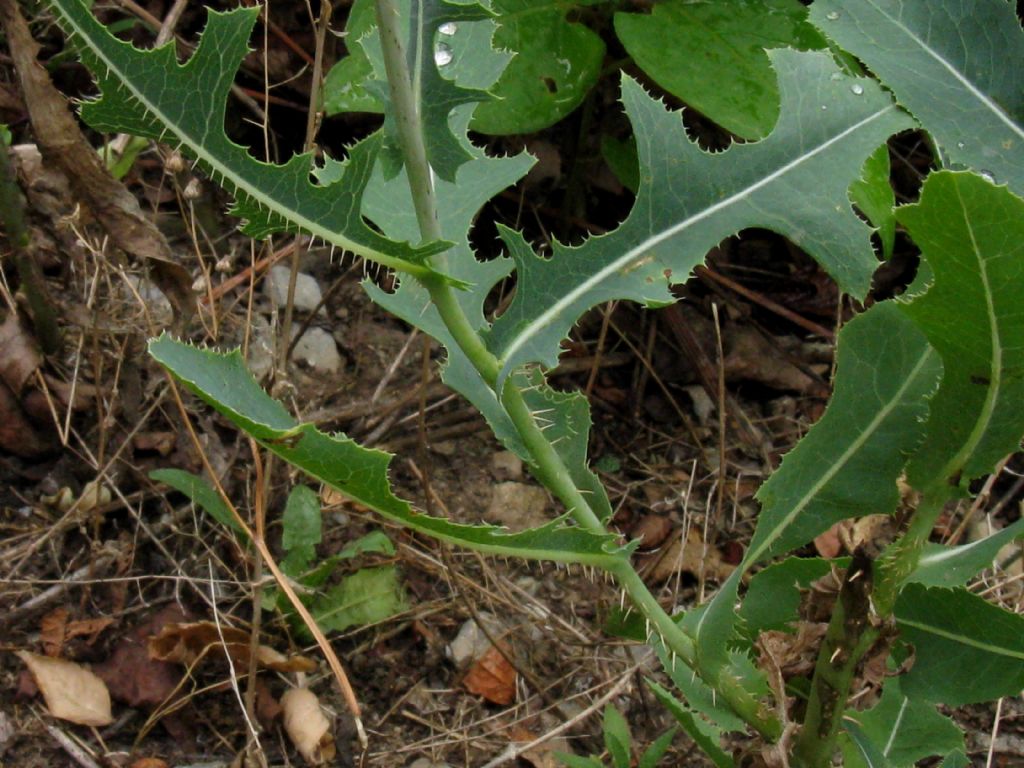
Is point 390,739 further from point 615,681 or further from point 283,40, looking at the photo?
point 283,40

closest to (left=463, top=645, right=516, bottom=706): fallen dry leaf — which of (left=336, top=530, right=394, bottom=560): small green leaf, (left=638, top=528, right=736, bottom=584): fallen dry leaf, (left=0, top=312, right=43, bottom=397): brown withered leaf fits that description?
(left=336, top=530, right=394, bottom=560): small green leaf

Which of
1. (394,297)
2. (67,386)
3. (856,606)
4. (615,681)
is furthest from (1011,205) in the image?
(67,386)

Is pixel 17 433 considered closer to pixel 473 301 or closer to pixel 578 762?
pixel 473 301

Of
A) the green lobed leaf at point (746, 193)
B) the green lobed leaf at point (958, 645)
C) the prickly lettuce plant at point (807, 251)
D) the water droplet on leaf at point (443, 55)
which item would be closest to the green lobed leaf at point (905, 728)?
the prickly lettuce plant at point (807, 251)

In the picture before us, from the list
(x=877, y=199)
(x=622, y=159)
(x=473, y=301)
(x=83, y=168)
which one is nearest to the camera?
(x=473, y=301)

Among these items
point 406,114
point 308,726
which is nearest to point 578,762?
point 308,726

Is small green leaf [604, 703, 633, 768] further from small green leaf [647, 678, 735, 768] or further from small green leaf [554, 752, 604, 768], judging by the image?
small green leaf [647, 678, 735, 768]
